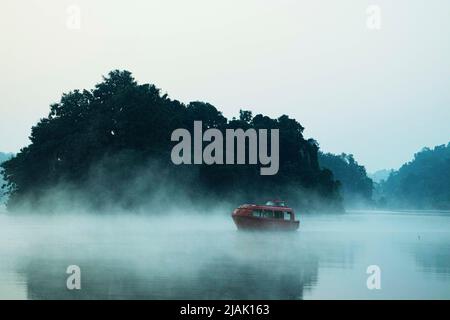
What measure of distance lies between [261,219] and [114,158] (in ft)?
118

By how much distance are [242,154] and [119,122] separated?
34418mm

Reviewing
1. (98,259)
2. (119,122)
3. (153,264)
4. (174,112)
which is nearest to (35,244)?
(98,259)

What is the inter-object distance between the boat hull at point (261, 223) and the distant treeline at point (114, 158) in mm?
32692

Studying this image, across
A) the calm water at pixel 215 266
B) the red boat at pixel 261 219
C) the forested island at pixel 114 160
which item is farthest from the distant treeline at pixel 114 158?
the calm water at pixel 215 266

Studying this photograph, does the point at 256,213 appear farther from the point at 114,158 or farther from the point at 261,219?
the point at 114,158

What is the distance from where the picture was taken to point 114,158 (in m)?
99.9

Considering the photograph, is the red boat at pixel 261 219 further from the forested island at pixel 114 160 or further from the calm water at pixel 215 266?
the forested island at pixel 114 160

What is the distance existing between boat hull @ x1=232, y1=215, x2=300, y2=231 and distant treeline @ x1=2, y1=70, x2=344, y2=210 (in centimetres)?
3269

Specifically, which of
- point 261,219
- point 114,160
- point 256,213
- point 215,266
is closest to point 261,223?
point 261,219

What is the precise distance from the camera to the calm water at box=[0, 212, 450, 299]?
2834 centimetres

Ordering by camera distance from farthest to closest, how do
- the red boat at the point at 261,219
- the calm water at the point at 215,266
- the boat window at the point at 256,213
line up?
the boat window at the point at 256,213
the red boat at the point at 261,219
the calm water at the point at 215,266

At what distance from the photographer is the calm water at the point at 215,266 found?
2834cm

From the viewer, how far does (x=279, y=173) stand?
141m
